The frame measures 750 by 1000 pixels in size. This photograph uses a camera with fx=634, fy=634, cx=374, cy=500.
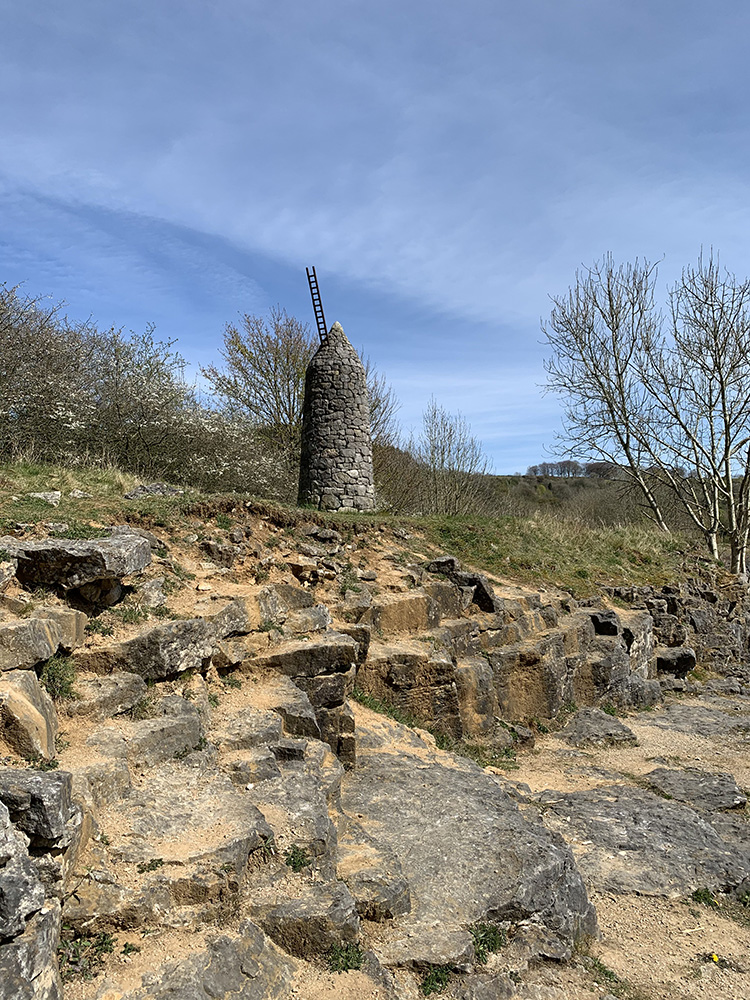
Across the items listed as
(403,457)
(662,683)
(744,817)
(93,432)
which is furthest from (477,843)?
(403,457)

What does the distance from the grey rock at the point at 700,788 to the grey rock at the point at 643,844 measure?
0.34 meters

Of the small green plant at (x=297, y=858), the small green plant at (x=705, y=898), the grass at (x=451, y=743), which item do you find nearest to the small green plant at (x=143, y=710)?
the small green plant at (x=297, y=858)

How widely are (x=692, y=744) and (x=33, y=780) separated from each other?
10.5m

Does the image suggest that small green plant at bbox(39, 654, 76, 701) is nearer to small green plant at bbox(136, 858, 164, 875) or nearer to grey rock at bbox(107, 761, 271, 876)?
grey rock at bbox(107, 761, 271, 876)

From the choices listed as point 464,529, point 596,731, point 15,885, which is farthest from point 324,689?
point 464,529

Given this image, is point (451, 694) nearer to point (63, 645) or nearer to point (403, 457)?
point (63, 645)

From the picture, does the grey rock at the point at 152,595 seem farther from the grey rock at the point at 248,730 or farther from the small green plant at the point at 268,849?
the small green plant at the point at 268,849

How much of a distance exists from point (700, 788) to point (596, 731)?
2.34 m

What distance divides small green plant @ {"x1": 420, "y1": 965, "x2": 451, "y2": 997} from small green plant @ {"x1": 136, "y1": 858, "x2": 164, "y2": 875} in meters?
1.70

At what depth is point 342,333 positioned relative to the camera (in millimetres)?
17078

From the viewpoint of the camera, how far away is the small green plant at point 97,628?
552 centimetres

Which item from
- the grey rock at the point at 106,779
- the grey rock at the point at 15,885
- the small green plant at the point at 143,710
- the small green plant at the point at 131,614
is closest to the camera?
the grey rock at the point at 15,885

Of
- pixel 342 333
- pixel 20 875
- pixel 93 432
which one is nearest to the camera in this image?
pixel 20 875

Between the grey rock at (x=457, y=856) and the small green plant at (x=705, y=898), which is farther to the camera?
the small green plant at (x=705, y=898)
